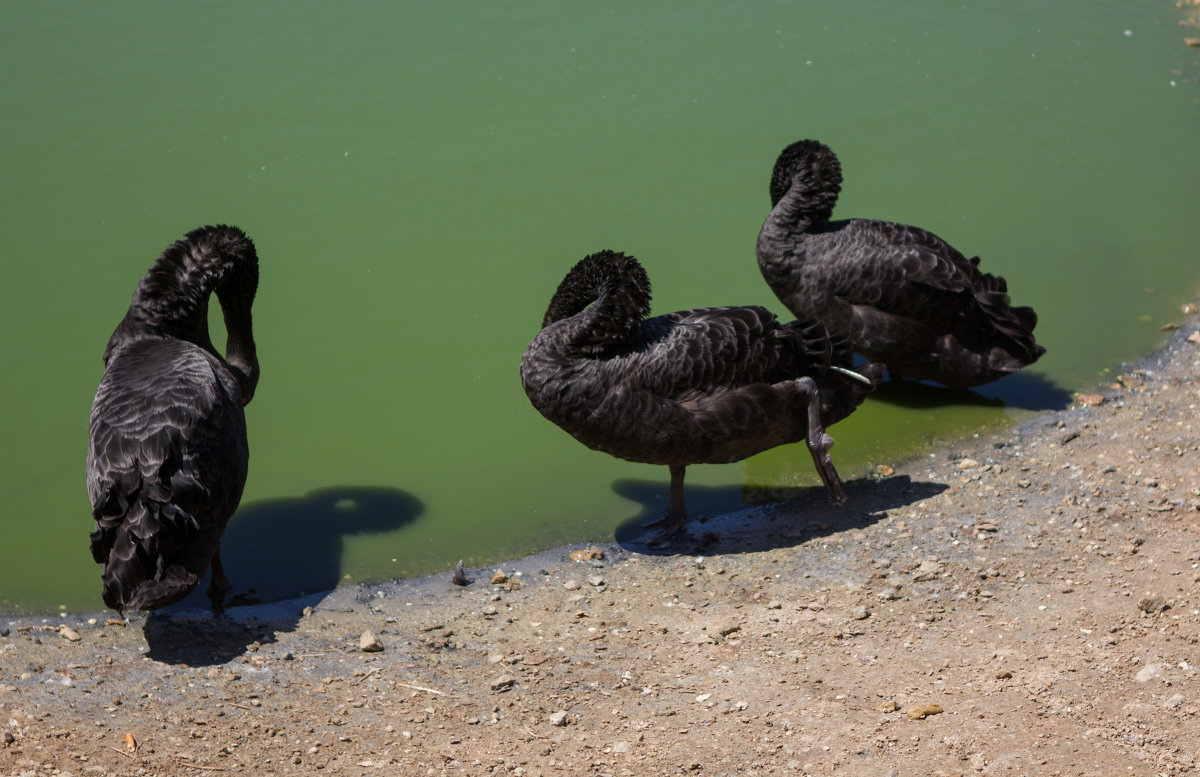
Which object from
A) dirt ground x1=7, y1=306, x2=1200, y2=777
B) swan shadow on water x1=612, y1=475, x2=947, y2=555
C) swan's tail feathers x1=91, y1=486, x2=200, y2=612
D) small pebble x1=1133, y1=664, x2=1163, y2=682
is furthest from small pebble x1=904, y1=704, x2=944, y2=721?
swan's tail feathers x1=91, y1=486, x2=200, y2=612

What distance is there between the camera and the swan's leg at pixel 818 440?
7.92 m

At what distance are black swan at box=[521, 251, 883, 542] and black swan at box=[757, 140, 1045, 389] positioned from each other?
1.42 meters

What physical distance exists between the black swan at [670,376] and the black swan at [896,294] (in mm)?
1416

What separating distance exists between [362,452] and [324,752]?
12.1ft

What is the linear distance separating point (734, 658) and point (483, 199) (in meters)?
6.97

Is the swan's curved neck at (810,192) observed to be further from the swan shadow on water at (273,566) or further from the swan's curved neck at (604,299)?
the swan shadow on water at (273,566)

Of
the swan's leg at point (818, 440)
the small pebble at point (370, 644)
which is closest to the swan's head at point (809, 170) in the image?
the swan's leg at point (818, 440)

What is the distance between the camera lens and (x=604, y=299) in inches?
301

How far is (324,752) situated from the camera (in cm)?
565

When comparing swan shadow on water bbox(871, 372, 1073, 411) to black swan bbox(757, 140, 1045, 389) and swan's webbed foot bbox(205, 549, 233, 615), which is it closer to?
black swan bbox(757, 140, 1045, 389)

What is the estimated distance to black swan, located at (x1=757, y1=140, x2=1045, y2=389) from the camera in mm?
9438

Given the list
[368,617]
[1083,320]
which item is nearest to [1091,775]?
[368,617]

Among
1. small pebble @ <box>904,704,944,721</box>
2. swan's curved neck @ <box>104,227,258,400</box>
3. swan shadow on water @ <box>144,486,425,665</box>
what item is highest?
swan's curved neck @ <box>104,227,258,400</box>

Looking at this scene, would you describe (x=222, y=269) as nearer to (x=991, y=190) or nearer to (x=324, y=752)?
(x=324, y=752)
